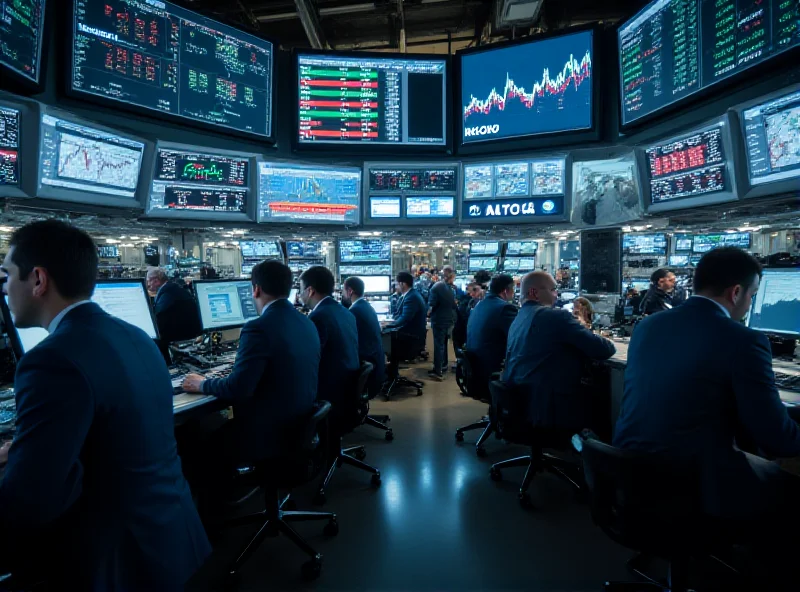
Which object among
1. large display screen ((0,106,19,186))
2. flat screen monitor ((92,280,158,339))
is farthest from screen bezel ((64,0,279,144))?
flat screen monitor ((92,280,158,339))

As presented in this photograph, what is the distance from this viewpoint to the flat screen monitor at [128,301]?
86.4 inches

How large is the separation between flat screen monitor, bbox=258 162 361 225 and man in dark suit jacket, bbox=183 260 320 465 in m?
2.86

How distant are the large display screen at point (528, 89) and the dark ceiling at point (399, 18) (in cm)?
284

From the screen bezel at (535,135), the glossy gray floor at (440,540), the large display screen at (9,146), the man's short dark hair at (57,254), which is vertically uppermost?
the screen bezel at (535,135)

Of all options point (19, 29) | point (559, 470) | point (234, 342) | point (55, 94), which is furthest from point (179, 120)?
point (559, 470)

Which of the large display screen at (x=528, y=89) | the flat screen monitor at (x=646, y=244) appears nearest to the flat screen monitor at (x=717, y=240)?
the flat screen monitor at (x=646, y=244)

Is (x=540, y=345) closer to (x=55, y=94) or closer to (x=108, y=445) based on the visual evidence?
(x=108, y=445)

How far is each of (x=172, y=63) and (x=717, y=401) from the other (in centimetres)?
458

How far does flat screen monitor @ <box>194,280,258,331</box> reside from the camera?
9.80 feet

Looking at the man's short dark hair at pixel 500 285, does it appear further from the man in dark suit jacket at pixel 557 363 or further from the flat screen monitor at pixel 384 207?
the flat screen monitor at pixel 384 207

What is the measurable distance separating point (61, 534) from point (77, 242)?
0.73 m

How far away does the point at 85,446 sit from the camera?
1.00 m

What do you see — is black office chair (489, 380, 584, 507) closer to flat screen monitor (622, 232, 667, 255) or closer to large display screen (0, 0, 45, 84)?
large display screen (0, 0, 45, 84)

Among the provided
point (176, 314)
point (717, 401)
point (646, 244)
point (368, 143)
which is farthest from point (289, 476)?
point (646, 244)
